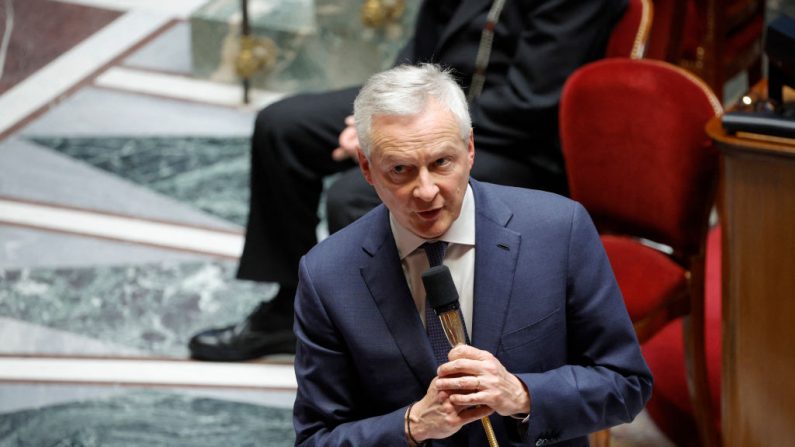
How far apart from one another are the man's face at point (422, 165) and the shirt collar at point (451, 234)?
0.06 m

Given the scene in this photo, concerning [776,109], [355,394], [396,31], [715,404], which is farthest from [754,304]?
[396,31]

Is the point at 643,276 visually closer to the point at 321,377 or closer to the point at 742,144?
the point at 742,144

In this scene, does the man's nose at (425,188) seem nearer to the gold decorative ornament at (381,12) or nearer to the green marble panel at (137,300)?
the green marble panel at (137,300)

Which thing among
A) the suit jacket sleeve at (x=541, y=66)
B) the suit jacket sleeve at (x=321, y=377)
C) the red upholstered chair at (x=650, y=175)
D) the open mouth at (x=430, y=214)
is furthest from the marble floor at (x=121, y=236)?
the open mouth at (x=430, y=214)

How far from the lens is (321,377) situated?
200cm

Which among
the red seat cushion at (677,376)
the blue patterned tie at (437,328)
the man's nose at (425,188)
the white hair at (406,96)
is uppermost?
the white hair at (406,96)

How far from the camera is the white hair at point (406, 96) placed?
1850mm

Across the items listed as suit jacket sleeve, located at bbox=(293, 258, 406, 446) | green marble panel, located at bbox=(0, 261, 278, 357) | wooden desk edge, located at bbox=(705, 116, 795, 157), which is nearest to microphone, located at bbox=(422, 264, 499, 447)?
suit jacket sleeve, located at bbox=(293, 258, 406, 446)

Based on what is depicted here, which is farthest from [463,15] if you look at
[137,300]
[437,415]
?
[437,415]

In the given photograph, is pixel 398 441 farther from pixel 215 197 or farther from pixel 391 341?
pixel 215 197

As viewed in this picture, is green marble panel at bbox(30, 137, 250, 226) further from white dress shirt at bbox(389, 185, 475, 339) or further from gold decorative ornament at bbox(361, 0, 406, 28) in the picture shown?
white dress shirt at bbox(389, 185, 475, 339)

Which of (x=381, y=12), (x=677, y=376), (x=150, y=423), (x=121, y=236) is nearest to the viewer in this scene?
(x=150, y=423)

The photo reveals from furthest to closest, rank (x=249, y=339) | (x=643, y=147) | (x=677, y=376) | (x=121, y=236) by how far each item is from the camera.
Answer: (x=121, y=236) < (x=249, y=339) < (x=677, y=376) < (x=643, y=147)

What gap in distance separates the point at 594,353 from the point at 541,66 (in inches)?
55.4
